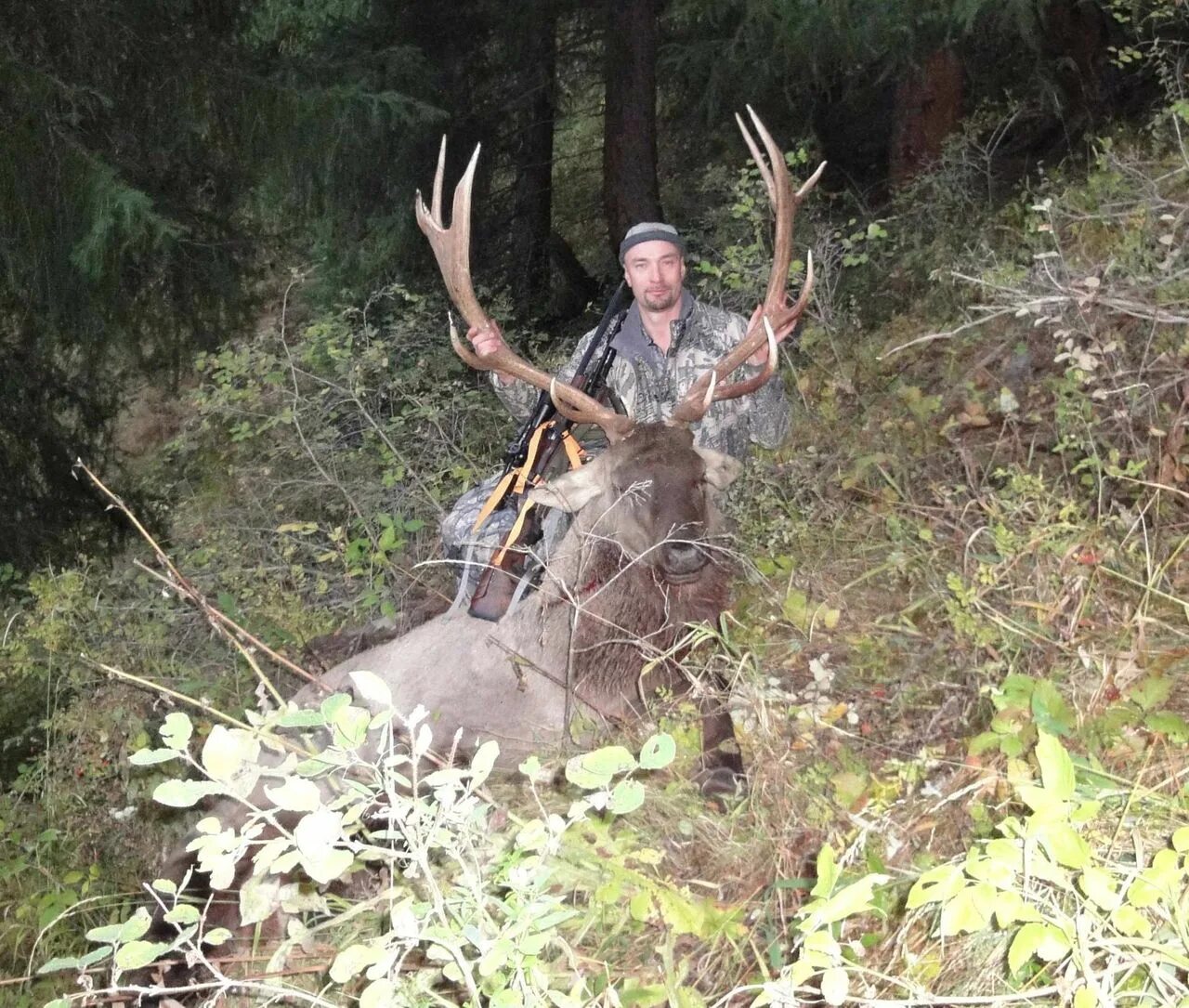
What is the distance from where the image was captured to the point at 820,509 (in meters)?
5.13

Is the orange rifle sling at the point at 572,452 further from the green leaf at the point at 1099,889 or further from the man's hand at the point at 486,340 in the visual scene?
the green leaf at the point at 1099,889

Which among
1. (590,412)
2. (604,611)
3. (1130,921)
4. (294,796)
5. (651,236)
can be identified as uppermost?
(651,236)

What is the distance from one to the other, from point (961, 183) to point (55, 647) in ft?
22.3

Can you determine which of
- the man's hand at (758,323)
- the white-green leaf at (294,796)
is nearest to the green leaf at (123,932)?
the white-green leaf at (294,796)

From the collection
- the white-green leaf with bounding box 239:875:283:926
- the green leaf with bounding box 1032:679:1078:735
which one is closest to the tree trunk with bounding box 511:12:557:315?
the green leaf with bounding box 1032:679:1078:735

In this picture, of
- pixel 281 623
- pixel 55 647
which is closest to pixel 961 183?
pixel 281 623

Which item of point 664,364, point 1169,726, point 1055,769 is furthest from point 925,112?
point 1055,769

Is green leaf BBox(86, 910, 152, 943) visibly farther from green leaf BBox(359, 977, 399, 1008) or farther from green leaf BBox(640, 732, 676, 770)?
green leaf BBox(640, 732, 676, 770)

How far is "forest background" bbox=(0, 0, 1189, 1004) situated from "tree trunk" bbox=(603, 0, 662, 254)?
0.11 ft

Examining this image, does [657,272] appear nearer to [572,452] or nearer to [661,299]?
[661,299]

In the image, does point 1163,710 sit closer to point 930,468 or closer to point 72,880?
point 930,468

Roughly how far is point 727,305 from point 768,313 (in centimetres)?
274

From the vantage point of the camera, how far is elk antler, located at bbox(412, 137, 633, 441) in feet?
15.0

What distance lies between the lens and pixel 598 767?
2.18 m
